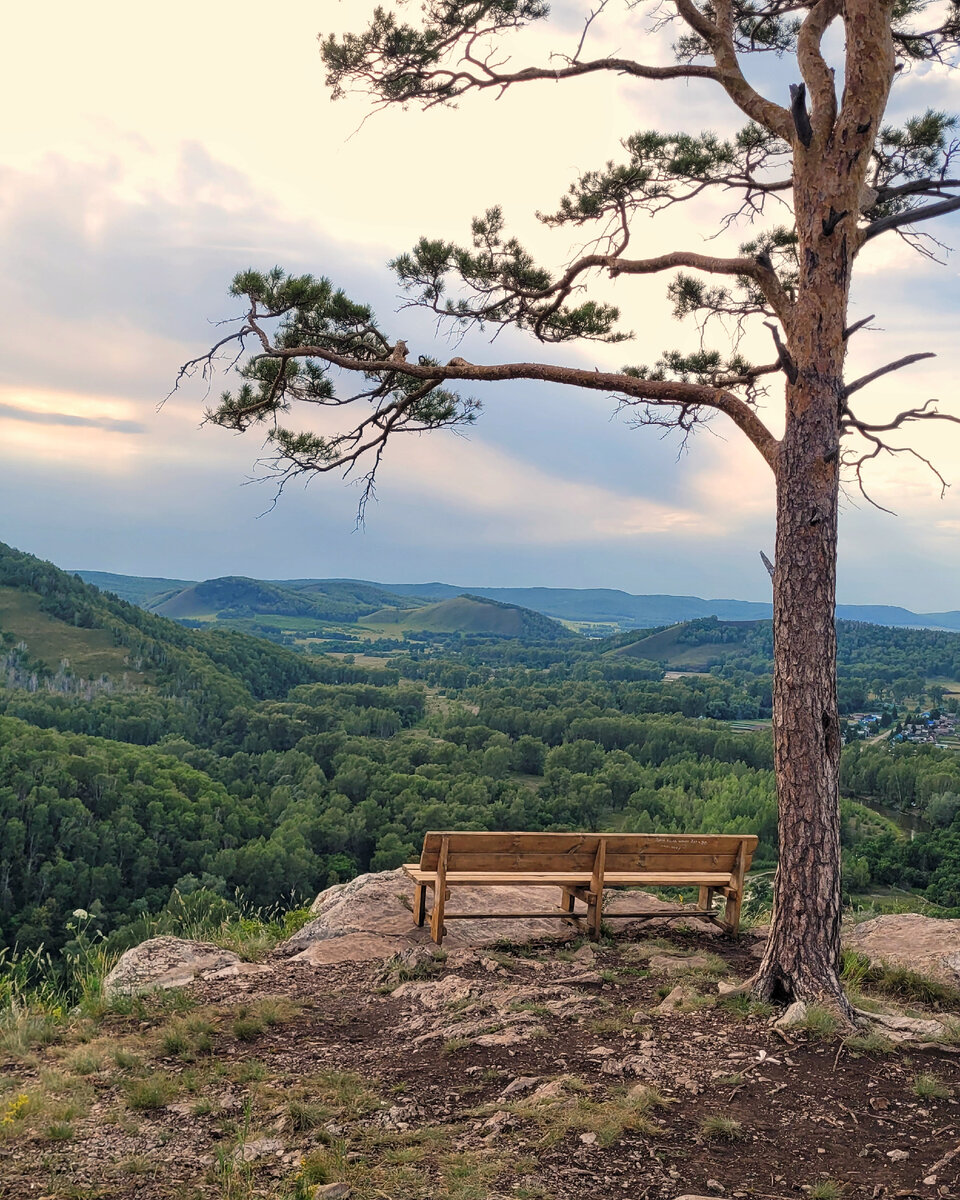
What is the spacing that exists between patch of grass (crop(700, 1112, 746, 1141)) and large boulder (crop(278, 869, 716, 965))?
323cm

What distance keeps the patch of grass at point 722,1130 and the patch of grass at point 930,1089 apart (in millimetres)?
1041

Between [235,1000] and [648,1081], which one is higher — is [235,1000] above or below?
below

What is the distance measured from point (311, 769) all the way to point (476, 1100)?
69.3 metres

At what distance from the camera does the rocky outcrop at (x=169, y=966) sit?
19.0 ft

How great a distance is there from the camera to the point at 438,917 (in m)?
6.56

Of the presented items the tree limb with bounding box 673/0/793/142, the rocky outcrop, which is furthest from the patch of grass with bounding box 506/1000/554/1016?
the tree limb with bounding box 673/0/793/142

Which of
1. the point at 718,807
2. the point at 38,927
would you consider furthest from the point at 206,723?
the point at 718,807

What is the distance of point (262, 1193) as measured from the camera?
3070mm

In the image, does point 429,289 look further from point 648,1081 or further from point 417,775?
point 417,775

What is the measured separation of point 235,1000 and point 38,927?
46.0m

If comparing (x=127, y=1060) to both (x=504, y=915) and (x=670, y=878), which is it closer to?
(x=504, y=915)

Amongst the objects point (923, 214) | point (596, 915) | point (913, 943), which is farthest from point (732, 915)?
point (923, 214)

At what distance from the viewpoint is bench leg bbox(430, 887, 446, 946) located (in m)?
6.48

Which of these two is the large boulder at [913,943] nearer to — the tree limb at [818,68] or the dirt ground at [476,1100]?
the dirt ground at [476,1100]
